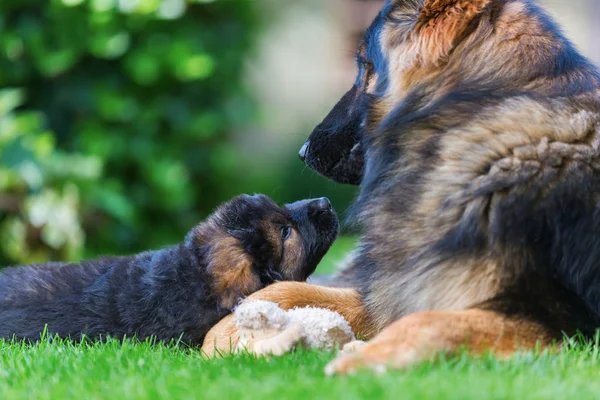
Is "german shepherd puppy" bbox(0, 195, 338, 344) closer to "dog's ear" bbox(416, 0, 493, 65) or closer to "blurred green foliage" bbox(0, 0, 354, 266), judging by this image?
"dog's ear" bbox(416, 0, 493, 65)

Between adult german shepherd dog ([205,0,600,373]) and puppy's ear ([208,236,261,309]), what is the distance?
0.14 meters

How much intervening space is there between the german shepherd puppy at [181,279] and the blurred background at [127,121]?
2.25 metres

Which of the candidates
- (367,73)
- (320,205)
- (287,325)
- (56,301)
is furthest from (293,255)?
(56,301)

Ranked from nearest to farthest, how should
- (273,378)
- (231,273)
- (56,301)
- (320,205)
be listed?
(273,378) → (231,273) → (56,301) → (320,205)

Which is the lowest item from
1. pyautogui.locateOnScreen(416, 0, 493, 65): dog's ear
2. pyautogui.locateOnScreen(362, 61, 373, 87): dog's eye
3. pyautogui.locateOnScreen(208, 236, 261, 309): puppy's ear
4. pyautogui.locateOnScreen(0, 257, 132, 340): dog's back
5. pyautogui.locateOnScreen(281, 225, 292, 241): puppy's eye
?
pyautogui.locateOnScreen(0, 257, 132, 340): dog's back

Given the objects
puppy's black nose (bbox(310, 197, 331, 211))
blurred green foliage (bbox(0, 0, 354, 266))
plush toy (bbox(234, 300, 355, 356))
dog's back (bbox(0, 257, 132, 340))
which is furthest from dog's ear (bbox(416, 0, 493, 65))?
blurred green foliage (bbox(0, 0, 354, 266))

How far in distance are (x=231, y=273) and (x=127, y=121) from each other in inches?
165

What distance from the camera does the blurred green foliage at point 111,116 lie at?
6.54 metres

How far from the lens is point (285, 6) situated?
9328mm

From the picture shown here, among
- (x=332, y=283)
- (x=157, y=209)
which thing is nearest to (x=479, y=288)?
(x=332, y=283)

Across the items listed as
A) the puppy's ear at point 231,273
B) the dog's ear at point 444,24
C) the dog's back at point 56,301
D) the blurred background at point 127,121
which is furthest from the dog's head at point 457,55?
the blurred background at point 127,121

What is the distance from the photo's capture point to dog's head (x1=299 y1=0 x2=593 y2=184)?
2992mm

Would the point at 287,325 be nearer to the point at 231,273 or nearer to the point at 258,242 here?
the point at 231,273

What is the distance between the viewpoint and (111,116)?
7.09 meters
